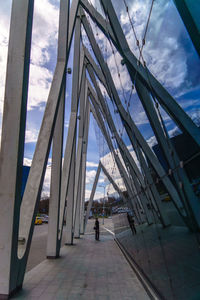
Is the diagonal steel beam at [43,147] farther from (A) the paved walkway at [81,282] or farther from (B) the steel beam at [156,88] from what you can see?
(B) the steel beam at [156,88]

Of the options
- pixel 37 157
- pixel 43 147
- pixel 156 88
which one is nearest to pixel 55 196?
pixel 37 157

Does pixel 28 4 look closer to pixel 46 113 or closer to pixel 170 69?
pixel 46 113

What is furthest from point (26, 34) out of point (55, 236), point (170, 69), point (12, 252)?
point (55, 236)

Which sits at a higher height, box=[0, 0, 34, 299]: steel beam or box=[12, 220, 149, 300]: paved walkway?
box=[0, 0, 34, 299]: steel beam

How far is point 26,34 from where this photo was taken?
5.19 meters

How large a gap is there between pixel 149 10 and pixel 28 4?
11.9 feet

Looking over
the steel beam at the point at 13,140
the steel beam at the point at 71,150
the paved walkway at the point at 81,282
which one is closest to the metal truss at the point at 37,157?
the steel beam at the point at 13,140

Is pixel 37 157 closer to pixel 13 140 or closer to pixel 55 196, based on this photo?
pixel 13 140

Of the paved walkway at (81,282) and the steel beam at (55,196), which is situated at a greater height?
the steel beam at (55,196)

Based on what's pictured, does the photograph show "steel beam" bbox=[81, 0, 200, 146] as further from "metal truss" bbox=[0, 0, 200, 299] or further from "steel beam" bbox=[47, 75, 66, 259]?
"steel beam" bbox=[47, 75, 66, 259]

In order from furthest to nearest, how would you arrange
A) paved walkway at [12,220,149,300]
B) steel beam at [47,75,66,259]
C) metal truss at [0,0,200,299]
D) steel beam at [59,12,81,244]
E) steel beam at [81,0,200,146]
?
steel beam at [59,12,81,244], steel beam at [47,75,66,259], paved walkway at [12,220,149,300], metal truss at [0,0,200,299], steel beam at [81,0,200,146]

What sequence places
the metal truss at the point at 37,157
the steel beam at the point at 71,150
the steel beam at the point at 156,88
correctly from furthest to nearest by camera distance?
the steel beam at the point at 71,150, the metal truss at the point at 37,157, the steel beam at the point at 156,88

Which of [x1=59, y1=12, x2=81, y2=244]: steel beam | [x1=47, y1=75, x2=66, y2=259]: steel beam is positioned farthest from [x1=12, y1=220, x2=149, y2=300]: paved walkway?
[x1=59, y1=12, x2=81, y2=244]: steel beam

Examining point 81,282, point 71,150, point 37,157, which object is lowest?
point 81,282
